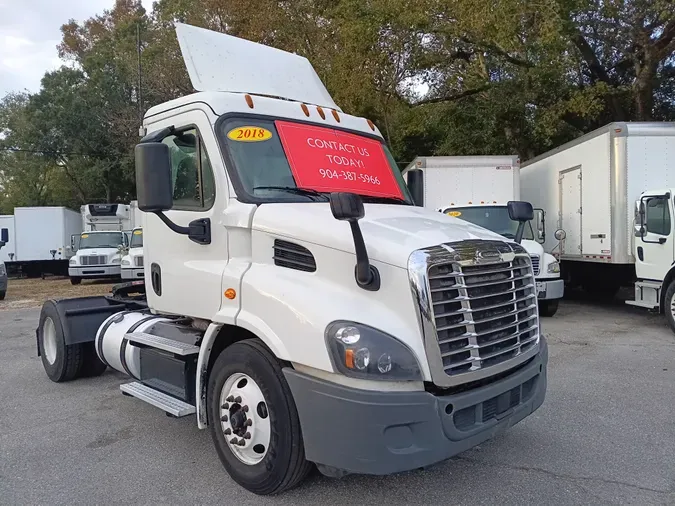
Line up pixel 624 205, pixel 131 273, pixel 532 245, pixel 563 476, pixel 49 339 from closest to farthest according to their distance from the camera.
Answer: pixel 563 476 → pixel 49 339 → pixel 624 205 → pixel 532 245 → pixel 131 273

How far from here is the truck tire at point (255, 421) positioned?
3439 millimetres

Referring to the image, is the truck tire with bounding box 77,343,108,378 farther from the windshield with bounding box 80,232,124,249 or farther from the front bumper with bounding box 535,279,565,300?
the windshield with bounding box 80,232,124,249

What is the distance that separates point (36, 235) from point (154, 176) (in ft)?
85.1

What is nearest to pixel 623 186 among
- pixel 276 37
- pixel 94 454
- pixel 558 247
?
pixel 558 247

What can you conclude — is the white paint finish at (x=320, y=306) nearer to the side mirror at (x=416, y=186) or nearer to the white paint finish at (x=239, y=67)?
the white paint finish at (x=239, y=67)

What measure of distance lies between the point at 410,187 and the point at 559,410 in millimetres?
2494

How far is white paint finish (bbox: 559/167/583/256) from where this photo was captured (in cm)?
1187

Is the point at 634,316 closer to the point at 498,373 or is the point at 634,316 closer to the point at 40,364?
the point at 498,373

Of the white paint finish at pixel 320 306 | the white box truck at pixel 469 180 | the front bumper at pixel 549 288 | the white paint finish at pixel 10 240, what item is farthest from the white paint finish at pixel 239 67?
the white paint finish at pixel 10 240

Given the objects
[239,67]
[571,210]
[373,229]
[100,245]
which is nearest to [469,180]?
[571,210]

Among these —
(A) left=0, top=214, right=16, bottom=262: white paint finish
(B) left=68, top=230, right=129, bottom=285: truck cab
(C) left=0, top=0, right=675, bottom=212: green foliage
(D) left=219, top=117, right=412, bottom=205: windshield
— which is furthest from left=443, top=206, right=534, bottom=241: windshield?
(A) left=0, top=214, right=16, bottom=262: white paint finish

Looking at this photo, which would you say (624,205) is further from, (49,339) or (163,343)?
(49,339)

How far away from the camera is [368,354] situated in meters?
3.13

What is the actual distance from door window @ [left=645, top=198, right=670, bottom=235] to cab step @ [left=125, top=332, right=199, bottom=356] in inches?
328
